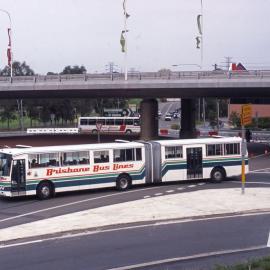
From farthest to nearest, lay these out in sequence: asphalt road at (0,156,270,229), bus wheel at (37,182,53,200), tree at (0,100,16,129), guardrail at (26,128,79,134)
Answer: tree at (0,100,16,129)
guardrail at (26,128,79,134)
bus wheel at (37,182,53,200)
asphalt road at (0,156,270,229)

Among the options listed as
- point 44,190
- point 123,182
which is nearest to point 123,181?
point 123,182

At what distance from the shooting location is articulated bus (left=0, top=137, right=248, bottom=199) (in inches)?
928

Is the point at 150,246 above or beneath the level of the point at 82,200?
above

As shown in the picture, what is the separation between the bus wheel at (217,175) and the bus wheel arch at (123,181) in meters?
4.51

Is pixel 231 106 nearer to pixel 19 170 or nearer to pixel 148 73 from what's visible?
pixel 148 73

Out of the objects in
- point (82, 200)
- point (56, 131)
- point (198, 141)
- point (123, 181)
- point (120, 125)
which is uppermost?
point (198, 141)

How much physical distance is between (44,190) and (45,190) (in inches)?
2.3

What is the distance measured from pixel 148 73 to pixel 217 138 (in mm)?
22276

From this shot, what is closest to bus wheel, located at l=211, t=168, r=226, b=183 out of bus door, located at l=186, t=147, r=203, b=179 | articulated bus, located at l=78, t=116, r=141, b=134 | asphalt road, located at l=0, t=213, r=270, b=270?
bus door, located at l=186, t=147, r=203, b=179

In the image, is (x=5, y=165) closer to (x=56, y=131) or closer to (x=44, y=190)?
(x=44, y=190)

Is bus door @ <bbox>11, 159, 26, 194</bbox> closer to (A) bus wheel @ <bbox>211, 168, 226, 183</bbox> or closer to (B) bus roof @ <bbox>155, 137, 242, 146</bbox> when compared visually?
(B) bus roof @ <bbox>155, 137, 242, 146</bbox>

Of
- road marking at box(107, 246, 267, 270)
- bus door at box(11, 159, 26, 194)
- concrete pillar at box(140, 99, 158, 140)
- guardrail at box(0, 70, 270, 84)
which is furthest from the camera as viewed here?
concrete pillar at box(140, 99, 158, 140)

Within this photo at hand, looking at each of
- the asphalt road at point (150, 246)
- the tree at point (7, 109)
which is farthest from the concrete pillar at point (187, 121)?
the asphalt road at point (150, 246)

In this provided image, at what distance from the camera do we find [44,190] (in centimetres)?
2408
